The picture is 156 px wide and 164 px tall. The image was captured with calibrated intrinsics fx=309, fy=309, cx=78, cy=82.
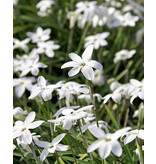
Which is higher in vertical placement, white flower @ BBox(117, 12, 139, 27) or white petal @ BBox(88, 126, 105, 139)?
white flower @ BBox(117, 12, 139, 27)

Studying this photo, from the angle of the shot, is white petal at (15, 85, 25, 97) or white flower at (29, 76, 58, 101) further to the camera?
white petal at (15, 85, 25, 97)

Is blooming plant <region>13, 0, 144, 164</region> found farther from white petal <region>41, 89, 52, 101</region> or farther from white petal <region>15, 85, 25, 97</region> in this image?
white petal <region>41, 89, 52, 101</region>

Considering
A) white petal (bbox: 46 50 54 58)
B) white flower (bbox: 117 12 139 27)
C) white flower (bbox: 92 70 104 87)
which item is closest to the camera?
white petal (bbox: 46 50 54 58)

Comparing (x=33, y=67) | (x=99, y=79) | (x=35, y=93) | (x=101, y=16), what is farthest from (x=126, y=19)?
(x=35, y=93)

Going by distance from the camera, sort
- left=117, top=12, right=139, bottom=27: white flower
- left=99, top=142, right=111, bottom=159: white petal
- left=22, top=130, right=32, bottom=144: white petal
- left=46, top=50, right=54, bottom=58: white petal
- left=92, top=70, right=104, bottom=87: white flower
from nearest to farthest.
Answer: left=99, top=142, right=111, bottom=159: white petal
left=22, top=130, right=32, bottom=144: white petal
left=46, top=50, right=54, bottom=58: white petal
left=92, top=70, right=104, bottom=87: white flower
left=117, top=12, right=139, bottom=27: white flower

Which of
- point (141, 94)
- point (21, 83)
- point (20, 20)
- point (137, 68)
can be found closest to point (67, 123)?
point (141, 94)

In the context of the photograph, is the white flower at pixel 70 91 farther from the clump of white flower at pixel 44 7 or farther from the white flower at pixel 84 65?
the clump of white flower at pixel 44 7

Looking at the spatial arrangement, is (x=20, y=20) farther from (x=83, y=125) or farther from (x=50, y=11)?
(x=83, y=125)

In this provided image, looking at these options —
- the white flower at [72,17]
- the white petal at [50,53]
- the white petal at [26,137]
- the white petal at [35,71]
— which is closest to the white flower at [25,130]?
the white petal at [26,137]

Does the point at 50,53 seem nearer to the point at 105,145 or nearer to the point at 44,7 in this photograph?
the point at 44,7

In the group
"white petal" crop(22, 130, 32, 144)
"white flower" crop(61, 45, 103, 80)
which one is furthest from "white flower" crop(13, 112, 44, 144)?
"white flower" crop(61, 45, 103, 80)

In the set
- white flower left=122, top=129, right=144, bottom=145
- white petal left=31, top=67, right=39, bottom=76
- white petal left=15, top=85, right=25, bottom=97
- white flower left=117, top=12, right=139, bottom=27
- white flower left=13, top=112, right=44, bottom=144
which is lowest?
white flower left=122, top=129, right=144, bottom=145
